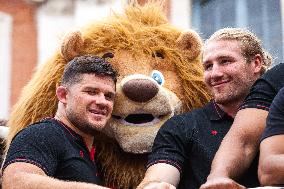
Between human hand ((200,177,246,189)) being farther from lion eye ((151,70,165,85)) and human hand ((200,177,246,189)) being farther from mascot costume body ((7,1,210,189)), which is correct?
lion eye ((151,70,165,85))

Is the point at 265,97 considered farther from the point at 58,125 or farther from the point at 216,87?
the point at 58,125

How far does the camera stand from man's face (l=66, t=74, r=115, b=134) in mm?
2191

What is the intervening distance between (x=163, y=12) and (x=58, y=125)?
0.85 meters

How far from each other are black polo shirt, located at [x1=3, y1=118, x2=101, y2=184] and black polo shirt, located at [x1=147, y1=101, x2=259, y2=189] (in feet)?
0.82

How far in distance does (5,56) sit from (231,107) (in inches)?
167

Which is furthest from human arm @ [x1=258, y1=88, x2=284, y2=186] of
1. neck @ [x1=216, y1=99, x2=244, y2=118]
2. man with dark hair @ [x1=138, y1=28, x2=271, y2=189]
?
neck @ [x1=216, y1=99, x2=244, y2=118]

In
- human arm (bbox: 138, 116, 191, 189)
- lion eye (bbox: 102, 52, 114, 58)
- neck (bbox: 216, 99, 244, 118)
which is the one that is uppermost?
lion eye (bbox: 102, 52, 114, 58)

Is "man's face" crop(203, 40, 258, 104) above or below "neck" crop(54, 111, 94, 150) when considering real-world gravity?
above

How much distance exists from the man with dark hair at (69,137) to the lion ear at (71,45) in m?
0.10

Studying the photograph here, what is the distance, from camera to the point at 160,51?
8.20 feet

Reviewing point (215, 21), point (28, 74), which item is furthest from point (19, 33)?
point (215, 21)

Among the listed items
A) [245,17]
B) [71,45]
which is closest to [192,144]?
[71,45]

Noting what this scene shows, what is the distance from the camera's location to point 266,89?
2.12 meters

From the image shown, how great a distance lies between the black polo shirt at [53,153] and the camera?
1.97 m
